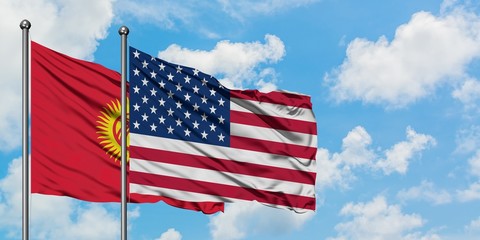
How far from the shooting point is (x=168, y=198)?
2027 centimetres

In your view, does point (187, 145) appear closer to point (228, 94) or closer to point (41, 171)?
point (228, 94)

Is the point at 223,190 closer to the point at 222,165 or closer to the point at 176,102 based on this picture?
the point at 222,165

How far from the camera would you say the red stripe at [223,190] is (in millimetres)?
20031

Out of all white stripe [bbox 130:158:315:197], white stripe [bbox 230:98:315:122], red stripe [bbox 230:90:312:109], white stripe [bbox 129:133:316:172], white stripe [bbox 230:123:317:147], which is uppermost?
red stripe [bbox 230:90:312:109]

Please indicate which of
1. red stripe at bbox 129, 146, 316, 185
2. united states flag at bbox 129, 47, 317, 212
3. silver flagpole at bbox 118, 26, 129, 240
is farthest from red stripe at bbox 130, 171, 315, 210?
silver flagpole at bbox 118, 26, 129, 240

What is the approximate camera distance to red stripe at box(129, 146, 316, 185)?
794 inches

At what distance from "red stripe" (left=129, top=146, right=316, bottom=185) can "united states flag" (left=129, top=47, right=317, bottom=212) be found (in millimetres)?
21

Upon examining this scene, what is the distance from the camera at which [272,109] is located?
22000 mm

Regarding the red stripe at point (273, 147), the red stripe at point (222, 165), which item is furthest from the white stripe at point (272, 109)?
the red stripe at point (222, 165)

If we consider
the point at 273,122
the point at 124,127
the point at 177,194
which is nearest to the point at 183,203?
the point at 177,194

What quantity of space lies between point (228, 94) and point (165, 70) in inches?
66.4

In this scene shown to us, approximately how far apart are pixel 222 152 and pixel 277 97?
2.00m

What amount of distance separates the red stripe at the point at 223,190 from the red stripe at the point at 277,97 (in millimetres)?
2122

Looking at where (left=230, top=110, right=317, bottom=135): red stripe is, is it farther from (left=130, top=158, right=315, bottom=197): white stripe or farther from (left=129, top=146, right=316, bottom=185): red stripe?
(left=130, top=158, right=315, bottom=197): white stripe
